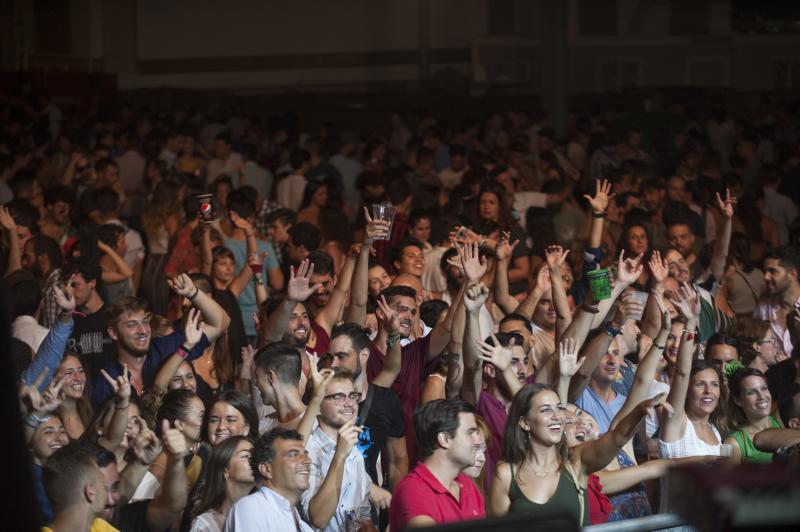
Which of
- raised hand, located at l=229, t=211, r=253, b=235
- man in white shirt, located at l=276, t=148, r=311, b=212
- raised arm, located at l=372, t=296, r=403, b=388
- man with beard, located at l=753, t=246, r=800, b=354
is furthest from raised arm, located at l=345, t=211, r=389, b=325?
man in white shirt, located at l=276, t=148, r=311, b=212

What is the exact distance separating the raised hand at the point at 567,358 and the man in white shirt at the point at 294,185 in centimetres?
666

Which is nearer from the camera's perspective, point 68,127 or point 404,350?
point 404,350

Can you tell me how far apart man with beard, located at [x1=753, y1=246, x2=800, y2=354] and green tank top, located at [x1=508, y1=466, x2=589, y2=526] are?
3.04m

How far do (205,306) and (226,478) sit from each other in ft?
5.94

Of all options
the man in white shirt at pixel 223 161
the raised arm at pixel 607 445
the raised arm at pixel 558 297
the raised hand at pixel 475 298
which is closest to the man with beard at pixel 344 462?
the raised hand at pixel 475 298

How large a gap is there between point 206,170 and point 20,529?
12713mm

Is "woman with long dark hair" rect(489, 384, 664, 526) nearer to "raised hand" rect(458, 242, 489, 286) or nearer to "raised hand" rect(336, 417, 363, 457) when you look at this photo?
"raised hand" rect(336, 417, 363, 457)

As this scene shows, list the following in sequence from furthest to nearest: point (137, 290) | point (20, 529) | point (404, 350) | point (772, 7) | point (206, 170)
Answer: point (772, 7)
point (206, 170)
point (137, 290)
point (404, 350)
point (20, 529)

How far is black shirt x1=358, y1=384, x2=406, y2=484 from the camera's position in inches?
223

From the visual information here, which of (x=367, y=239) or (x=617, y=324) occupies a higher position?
(x=367, y=239)

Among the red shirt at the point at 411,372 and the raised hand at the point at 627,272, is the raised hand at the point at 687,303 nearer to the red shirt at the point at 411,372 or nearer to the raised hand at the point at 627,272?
the raised hand at the point at 627,272

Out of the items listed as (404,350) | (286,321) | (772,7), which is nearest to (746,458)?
(404,350)

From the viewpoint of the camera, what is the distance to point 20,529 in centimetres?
134

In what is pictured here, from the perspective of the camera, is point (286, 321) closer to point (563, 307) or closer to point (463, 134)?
point (563, 307)
